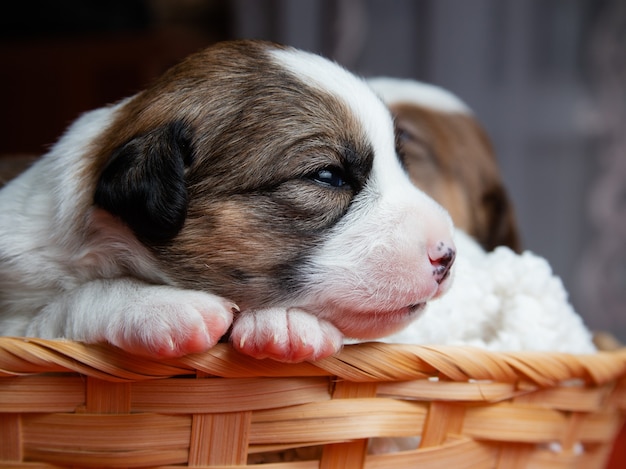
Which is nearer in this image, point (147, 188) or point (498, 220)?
point (147, 188)

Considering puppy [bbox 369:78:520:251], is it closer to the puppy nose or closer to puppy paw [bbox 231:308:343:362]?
the puppy nose

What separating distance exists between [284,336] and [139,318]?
186 millimetres

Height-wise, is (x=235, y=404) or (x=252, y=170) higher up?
(x=252, y=170)

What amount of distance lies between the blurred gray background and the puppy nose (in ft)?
6.71

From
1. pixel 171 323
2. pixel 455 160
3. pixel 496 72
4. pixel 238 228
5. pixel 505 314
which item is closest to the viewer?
pixel 171 323

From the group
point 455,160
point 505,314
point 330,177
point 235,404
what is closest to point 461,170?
point 455,160

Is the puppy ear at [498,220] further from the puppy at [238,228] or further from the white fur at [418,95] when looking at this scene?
the puppy at [238,228]

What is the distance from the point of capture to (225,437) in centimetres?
99

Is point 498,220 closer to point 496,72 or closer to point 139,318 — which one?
point 496,72

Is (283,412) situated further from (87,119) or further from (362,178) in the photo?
(87,119)

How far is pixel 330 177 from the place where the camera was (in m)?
1.13

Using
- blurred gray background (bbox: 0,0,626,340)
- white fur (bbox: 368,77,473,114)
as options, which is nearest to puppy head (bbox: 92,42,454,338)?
white fur (bbox: 368,77,473,114)

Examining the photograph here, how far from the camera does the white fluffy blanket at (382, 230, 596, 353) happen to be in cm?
131

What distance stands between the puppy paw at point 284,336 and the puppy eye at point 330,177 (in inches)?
7.6
